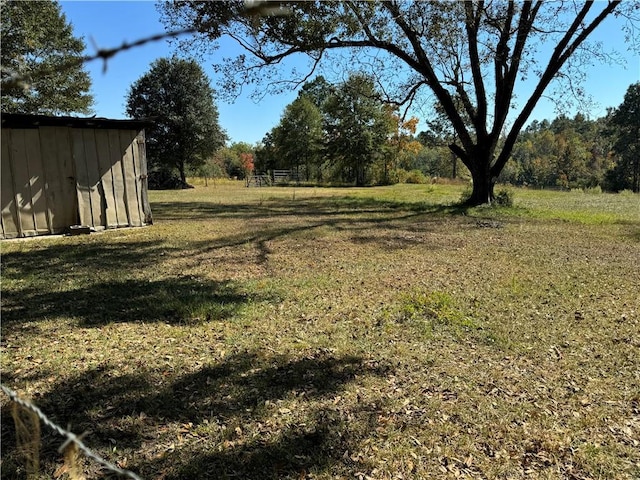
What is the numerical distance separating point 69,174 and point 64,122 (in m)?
1.11

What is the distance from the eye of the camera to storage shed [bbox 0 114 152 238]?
888 centimetres

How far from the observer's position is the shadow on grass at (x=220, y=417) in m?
2.56

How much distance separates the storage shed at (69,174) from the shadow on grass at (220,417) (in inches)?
284

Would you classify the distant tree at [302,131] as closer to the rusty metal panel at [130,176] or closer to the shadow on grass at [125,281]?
the rusty metal panel at [130,176]

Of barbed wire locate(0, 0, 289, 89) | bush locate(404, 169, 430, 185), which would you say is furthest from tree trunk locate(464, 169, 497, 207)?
bush locate(404, 169, 430, 185)

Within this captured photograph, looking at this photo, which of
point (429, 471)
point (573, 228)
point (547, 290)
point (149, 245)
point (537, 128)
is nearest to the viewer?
point (429, 471)

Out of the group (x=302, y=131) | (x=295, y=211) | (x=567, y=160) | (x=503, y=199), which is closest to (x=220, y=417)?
(x=295, y=211)

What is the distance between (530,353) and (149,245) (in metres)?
7.21

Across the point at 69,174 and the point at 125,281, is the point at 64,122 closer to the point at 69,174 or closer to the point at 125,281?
the point at 69,174

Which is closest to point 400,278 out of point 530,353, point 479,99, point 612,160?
point 530,353

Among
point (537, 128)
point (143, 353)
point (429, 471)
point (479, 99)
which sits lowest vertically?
point (429, 471)

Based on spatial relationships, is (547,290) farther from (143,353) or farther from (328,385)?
(143,353)

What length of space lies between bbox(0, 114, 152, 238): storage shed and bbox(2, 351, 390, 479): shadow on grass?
7.22m

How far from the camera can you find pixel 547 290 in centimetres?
593
